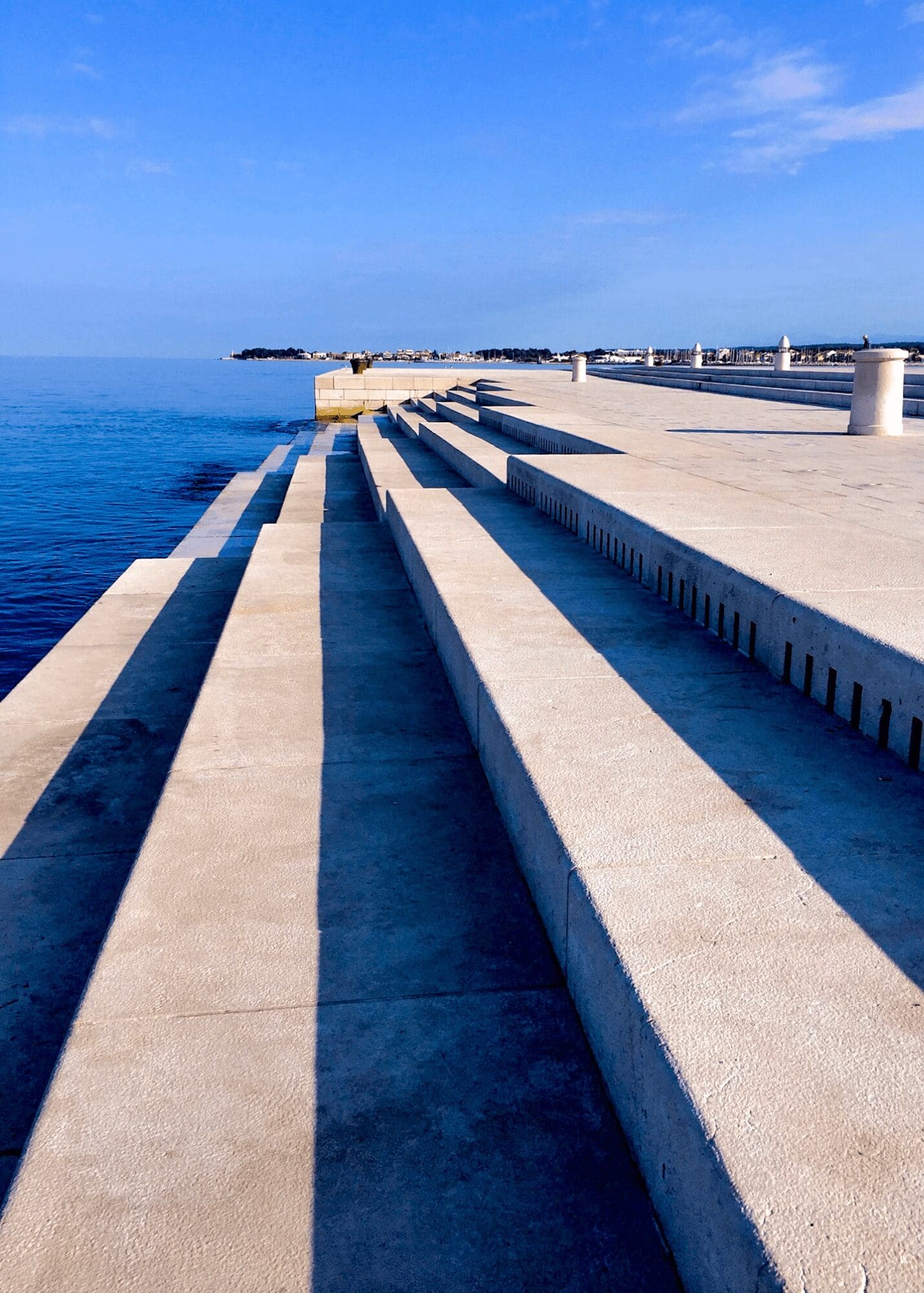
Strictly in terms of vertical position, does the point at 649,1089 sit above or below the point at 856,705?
below

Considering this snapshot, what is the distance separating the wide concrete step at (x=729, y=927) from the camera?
169cm

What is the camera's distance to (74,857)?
4297 millimetres

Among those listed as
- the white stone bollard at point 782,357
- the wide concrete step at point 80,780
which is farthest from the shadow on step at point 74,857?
the white stone bollard at point 782,357

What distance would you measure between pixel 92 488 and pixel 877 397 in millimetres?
21682

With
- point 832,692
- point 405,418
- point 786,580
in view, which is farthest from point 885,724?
point 405,418

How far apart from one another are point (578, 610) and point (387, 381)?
33646 millimetres

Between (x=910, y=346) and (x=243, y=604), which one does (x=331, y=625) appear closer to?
(x=243, y=604)

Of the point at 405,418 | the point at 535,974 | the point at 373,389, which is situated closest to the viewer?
the point at 535,974

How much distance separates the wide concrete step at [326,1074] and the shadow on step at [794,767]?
778 mm

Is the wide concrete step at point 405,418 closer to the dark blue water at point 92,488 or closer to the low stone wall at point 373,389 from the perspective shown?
the low stone wall at point 373,389

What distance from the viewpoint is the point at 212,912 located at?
3062mm

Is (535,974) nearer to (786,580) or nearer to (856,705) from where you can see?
(856,705)

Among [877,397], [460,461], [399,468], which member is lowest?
[399,468]

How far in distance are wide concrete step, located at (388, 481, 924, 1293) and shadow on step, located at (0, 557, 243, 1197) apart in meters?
1.59
